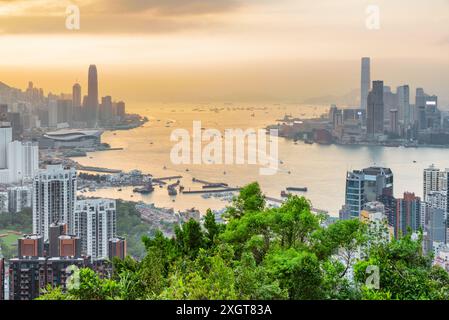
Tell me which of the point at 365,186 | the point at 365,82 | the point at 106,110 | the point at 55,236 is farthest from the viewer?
the point at 365,82

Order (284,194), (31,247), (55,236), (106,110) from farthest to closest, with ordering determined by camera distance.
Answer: (106,110)
(284,194)
(55,236)
(31,247)

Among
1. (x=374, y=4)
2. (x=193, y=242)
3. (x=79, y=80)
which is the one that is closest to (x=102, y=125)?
(x=79, y=80)

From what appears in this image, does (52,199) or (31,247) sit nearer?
(31,247)

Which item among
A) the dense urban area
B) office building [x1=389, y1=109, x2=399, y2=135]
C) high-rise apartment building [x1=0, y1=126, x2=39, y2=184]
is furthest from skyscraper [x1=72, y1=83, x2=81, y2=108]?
office building [x1=389, y1=109, x2=399, y2=135]

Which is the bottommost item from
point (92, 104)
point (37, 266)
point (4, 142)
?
point (37, 266)

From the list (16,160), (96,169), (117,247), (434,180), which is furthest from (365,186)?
(16,160)

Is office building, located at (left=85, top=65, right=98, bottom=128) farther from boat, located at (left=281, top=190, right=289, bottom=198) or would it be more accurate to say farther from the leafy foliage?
boat, located at (left=281, top=190, right=289, bottom=198)

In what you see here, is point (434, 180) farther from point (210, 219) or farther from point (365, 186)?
point (210, 219)
